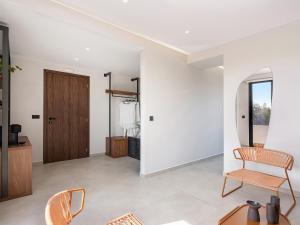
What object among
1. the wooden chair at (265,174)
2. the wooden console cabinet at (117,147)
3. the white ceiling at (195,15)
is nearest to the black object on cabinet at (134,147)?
the wooden console cabinet at (117,147)

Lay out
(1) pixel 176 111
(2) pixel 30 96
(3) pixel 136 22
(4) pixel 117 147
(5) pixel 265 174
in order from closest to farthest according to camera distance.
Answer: (5) pixel 265 174 < (3) pixel 136 22 < (1) pixel 176 111 < (2) pixel 30 96 < (4) pixel 117 147

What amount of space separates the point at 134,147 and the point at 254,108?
9.74 ft

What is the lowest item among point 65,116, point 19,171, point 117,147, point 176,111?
point 117,147

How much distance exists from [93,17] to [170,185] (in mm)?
3067

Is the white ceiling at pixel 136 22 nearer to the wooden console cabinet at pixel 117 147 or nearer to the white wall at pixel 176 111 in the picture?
the white wall at pixel 176 111

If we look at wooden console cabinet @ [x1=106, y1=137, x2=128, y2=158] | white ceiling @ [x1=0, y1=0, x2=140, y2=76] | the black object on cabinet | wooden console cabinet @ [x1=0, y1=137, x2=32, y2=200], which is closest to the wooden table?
wooden console cabinet @ [x1=0, y1=137, x2=32, y2=200]

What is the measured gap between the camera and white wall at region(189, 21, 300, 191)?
9.16 ft

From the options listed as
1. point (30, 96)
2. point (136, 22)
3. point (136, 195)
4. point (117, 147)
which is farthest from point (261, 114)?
point (30, 96)

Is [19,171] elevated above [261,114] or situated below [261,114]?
below

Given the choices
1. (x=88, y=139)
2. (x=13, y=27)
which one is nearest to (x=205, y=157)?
(x=88, y=139)

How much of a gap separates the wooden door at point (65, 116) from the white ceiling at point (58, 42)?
0.51 metres

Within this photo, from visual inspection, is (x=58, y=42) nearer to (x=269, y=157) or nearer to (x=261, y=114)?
(x=261, y=114)

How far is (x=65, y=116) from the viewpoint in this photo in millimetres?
4750

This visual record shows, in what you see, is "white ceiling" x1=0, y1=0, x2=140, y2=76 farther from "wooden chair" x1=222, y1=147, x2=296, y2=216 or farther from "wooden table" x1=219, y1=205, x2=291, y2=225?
"wooden table" x1=219, y1=205, x2=291, y2=225
